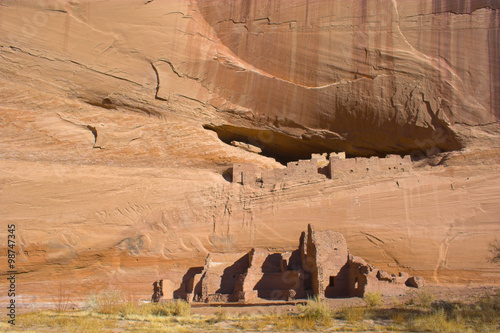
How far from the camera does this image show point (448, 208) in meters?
14.8

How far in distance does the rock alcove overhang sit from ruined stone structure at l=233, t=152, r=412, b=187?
4.97ft

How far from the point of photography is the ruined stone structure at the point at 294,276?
13039 mm

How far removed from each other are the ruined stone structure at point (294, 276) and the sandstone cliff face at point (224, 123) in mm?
665

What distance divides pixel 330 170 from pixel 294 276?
3885mm

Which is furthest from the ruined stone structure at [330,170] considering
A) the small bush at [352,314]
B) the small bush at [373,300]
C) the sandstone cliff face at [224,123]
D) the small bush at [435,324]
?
the small bush at [435,324]

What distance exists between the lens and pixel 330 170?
627 inches

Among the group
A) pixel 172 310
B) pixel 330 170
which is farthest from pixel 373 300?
pixel 330 170

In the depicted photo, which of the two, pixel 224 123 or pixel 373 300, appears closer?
pixel 373 300

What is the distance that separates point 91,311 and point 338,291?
649 cm

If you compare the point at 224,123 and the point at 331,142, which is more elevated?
the point at 224,123

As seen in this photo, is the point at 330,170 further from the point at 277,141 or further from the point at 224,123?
the point at 224,123

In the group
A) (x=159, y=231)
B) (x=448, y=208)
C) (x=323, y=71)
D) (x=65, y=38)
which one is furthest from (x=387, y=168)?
(x=65, y=38)

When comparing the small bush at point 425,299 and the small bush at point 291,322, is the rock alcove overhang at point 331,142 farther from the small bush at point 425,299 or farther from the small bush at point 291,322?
the small bush at point 291,322

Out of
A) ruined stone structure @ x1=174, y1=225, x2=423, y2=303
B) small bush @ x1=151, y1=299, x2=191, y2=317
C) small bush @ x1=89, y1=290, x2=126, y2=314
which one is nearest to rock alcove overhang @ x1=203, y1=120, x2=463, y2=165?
ruined stone structure @ x1=174, y1=225, x2=423, y2=303
